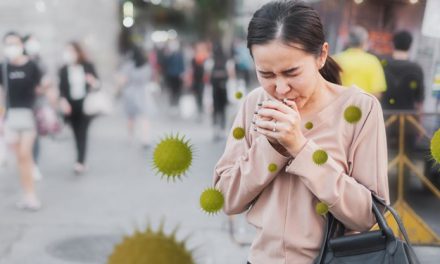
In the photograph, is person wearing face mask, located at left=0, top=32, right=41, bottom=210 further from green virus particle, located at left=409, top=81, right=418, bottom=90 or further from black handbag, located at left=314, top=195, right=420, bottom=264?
black handbag, located at left=314, top=195, right=420, bottom=264

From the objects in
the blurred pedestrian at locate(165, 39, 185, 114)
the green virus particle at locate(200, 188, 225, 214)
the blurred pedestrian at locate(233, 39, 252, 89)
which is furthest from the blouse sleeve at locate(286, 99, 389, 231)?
the blurred pedestrian at locate(165, 39, 185, 114)

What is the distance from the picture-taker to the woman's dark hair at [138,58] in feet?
39.5

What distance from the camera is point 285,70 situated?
1.60 m

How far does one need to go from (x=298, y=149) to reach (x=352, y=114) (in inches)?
6.4

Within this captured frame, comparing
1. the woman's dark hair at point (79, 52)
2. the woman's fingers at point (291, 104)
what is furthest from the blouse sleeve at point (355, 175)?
the woman's dark hair at point (79, 52)

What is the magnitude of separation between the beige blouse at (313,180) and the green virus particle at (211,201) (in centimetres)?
20

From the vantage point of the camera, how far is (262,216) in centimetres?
183

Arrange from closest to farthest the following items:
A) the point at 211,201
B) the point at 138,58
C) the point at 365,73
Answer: the point at 211,201 → the point at 365,73 → the point at 138,58

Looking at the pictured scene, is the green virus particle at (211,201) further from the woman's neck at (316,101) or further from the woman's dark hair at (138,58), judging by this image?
the woman's dark hair at (138,58)

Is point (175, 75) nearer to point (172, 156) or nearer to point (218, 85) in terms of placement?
point (218, 85)

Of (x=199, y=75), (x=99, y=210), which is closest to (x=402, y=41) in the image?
(x=99, y=210)

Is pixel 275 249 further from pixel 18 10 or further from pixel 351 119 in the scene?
pixel 18 10

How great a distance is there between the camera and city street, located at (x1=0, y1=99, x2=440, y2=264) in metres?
6.12

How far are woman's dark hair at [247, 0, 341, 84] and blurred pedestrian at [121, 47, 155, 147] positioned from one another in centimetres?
1046
